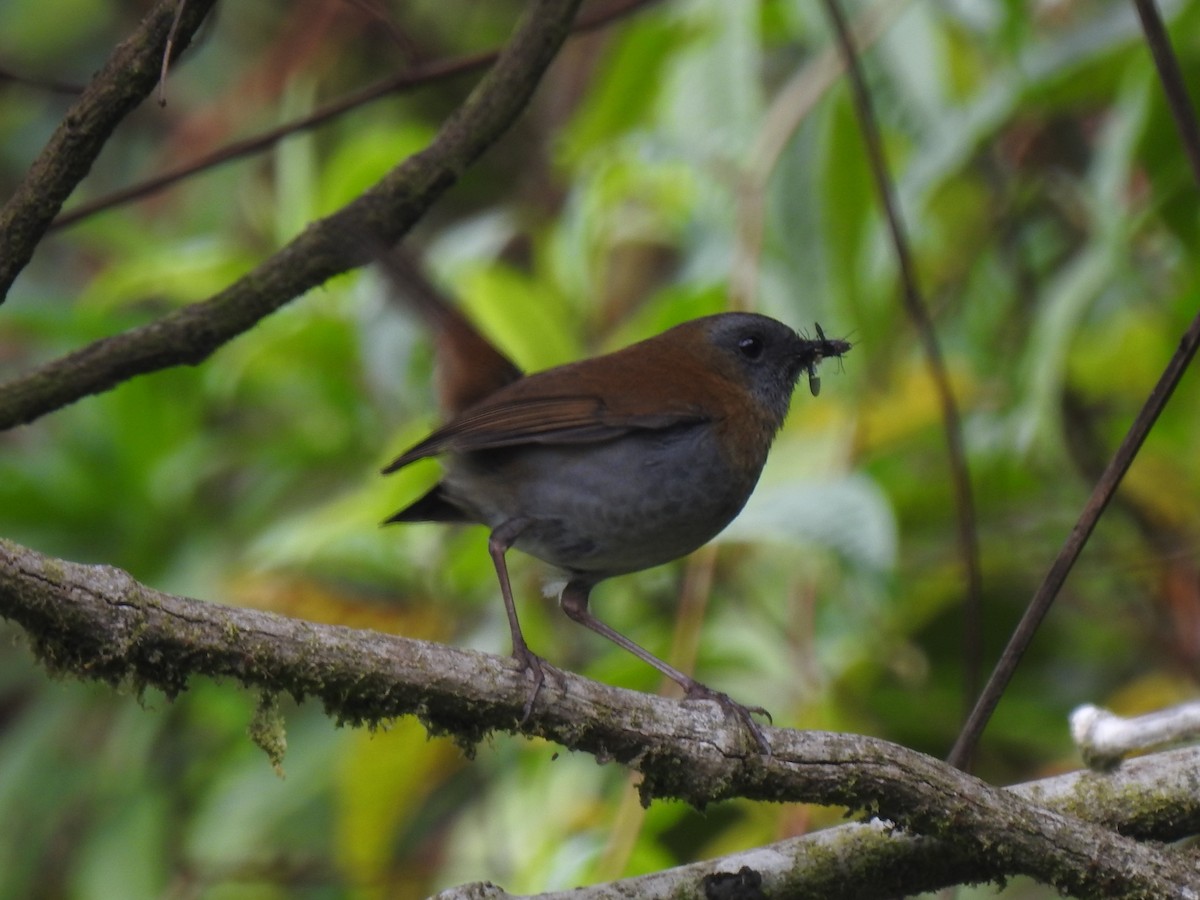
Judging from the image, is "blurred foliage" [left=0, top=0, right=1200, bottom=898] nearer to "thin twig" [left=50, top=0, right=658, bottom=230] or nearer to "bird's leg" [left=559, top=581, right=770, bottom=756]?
"bird's leg" [left=559, top=581, right=770, bottom=756]

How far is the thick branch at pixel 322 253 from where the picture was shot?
2.34m

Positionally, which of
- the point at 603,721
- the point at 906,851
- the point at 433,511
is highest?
the point at 433,511

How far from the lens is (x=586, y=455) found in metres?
2.91

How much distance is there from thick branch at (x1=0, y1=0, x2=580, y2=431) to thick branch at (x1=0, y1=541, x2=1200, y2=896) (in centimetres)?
78

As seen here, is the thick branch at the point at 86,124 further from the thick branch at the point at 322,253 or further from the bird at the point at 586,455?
the bird at the point at 586,455

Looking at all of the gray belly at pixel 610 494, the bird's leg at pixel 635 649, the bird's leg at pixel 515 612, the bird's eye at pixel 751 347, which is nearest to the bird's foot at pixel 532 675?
the bird's leg at pixel 515 612

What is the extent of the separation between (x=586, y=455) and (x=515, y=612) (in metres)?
0.44

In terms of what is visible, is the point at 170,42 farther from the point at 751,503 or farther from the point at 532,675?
the point at 751,503

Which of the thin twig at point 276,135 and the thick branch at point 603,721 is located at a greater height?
the thin twig at point 276,135

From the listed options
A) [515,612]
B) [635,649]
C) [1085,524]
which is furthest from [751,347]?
[1085,524]

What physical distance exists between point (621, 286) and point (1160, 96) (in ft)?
8.00

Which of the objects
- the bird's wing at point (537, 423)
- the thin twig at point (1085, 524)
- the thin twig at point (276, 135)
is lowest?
the thin twig at point (1085, 524)

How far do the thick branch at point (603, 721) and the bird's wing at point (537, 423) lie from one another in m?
0.88

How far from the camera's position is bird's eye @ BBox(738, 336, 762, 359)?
328 centimetres
